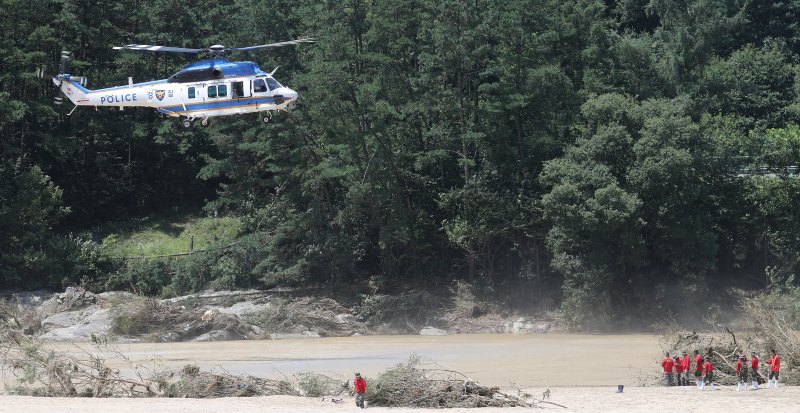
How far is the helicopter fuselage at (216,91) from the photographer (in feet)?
127

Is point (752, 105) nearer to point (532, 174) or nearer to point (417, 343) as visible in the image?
point (532, 174)

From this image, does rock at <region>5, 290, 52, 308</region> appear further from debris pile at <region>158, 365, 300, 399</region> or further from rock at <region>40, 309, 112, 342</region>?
debris pile at <region>158, 365, 300, 399</region>

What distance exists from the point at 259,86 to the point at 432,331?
521 inches

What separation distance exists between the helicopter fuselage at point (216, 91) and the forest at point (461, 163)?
9.02 m

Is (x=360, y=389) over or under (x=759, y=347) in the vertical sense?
under

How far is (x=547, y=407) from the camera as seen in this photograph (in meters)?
25.0

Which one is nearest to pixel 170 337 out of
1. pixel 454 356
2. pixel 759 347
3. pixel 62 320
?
pixel 62 320

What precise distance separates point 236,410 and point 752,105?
4303 cm

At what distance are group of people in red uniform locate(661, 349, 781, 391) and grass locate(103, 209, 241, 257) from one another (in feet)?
91.9

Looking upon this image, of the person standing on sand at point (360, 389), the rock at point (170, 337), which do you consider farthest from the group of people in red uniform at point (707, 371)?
the rock at point (170, 337)

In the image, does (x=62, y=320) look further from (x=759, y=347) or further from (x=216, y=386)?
(x=759, y=347)

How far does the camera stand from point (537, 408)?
24766 mm

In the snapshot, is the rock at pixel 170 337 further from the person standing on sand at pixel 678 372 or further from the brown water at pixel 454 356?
the person standing on sand at pixel 678 372

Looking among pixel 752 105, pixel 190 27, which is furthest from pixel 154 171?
pixel 752 105
